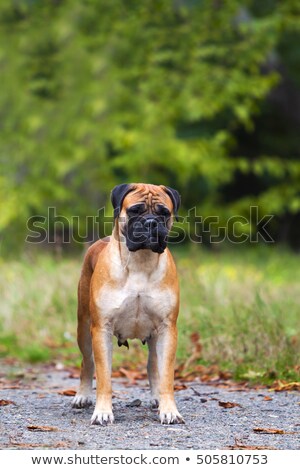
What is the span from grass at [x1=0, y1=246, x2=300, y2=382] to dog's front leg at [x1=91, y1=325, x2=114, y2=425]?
2314mm

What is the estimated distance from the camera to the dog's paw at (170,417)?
19.7ft

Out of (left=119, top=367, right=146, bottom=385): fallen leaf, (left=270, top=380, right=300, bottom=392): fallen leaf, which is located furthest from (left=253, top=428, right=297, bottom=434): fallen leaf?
(left=119, top=367, right=146, bottom=385): fallen leaf

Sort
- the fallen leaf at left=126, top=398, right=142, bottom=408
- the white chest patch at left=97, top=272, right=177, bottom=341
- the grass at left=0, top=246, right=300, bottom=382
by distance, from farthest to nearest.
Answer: the grass at left=0, top=246, right=300, bottom=382, the fallen leaf at left=126, top=398, right=142, bottom=408, the white chest patch at left=97, top=272, right=177, bottom=341

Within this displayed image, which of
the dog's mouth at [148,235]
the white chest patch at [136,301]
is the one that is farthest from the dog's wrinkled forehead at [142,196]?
the white chest patch at [136,301]

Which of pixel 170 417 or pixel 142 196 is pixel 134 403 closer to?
pixel 170 417

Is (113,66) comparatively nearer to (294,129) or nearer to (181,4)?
(181,4)

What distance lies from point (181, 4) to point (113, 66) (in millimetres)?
2357

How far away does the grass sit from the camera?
8328 mm

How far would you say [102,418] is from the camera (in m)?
5.96

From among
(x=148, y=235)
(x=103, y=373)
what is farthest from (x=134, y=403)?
(x=148, y=235)

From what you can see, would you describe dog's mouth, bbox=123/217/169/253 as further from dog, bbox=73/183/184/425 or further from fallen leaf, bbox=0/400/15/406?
fallen leaf, bbox=0/400/15/406

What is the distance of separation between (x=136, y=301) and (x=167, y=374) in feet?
1.90

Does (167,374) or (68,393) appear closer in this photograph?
(167,374)
